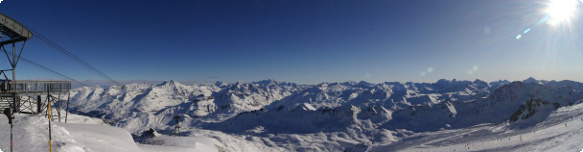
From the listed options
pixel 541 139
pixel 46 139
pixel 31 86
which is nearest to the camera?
pixel 46 139

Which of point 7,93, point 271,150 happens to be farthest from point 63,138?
point 271,150

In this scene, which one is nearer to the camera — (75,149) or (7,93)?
(75,149)

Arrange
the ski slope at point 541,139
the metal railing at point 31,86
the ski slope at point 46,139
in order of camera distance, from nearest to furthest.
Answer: the ski slope at point 46,139 < the ski slope at point 541,139 < the metal railing at point 31,86

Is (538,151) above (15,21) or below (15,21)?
below

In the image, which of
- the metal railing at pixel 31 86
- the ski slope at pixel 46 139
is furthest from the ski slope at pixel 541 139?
the metal railing at pixel 31 86

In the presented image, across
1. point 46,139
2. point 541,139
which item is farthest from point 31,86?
point 541,139

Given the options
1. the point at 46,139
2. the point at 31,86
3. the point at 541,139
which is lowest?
the point at 541,139

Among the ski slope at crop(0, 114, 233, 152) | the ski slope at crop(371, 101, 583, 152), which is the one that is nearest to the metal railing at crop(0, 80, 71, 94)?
the ski slope at crop(0, 114, 233, 152)

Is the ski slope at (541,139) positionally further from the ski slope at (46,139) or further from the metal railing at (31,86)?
the metal railing at (31,86)

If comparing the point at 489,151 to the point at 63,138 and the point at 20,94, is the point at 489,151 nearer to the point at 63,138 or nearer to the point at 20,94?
the point at 63,138

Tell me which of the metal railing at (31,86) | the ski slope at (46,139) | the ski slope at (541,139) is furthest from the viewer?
the metal railing at (31,86)

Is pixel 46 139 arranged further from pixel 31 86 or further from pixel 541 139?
pixel 541 139
